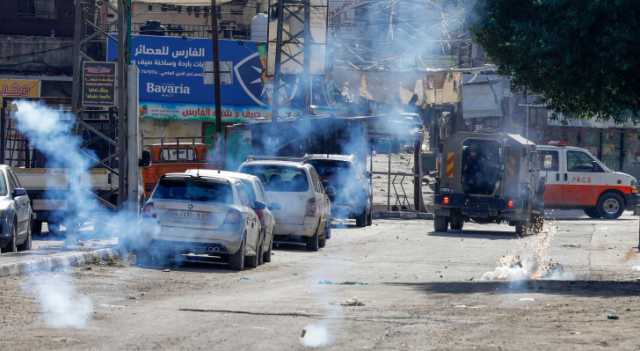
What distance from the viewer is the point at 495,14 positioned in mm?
19141

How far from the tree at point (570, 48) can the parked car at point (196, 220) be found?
4595 millimetres

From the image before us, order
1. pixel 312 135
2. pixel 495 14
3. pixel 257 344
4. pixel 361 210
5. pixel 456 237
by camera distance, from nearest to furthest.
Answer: pixel 257 344, pixel 495 14, pixel 456 237, pixel 361 210, pixel 312 135

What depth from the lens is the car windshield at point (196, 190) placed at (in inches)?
770

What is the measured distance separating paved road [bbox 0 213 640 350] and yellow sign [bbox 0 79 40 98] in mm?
30625

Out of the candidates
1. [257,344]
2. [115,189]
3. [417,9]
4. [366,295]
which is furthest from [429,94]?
[257,344]

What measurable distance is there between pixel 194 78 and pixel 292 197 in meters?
29.9

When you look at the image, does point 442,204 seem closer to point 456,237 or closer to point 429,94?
point 456,237

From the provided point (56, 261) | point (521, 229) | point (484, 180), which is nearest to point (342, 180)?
point (484, 180)

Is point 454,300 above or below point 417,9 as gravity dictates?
below

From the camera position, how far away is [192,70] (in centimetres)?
5422

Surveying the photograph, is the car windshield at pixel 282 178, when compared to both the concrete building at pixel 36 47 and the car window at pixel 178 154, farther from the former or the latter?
the concrete building at pixel 36 47

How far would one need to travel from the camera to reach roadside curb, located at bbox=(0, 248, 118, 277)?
56.5ft

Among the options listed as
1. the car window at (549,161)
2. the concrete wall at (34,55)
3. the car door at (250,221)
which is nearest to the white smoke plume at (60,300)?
the car door at (250,221)

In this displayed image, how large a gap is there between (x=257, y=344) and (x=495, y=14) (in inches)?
395
